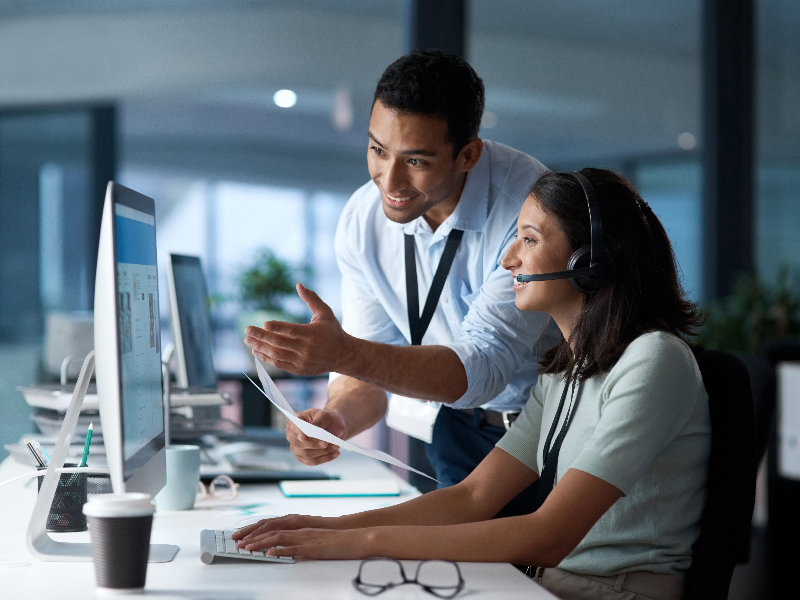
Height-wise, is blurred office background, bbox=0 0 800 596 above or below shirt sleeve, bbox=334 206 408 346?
above

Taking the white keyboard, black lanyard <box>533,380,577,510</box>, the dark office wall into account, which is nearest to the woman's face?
black lanyard <box>533,380,577,510</box>

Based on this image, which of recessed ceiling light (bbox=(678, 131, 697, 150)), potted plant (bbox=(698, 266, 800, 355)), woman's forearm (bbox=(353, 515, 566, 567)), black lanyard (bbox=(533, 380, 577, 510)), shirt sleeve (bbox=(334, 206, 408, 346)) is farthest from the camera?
recessed ceiling light (bbox=(678, 131, 697, 150))

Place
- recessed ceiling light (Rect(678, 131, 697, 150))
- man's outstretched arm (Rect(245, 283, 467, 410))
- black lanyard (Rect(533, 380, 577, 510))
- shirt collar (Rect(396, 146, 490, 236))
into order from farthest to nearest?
recessed ceiling light (Rect(678, 131, 697, 150)) < shirt collar (Rect(396, 146, 490, 236)) < black lanyard (Rect(533, 380, 577, 510)) < man's outstretched arm (Rect(245, 283, 467, 410))

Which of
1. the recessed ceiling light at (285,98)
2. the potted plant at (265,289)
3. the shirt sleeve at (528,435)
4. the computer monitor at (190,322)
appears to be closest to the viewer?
the shirt sleeve at (528,435)

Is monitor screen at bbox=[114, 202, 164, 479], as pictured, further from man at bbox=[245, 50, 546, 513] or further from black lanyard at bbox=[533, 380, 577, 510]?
black lanyard at bbox=[533, 380, 577, 510]

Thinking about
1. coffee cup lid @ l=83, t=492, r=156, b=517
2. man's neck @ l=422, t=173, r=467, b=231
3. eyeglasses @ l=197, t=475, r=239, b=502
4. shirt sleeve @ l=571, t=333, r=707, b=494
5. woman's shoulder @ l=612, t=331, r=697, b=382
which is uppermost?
man's neck @ l=422, t=173, r=467, b=231

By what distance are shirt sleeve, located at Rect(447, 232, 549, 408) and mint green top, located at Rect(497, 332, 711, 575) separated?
1.42 feet

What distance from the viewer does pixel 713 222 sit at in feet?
15.9

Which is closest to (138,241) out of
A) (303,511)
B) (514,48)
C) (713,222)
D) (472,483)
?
(303,511)

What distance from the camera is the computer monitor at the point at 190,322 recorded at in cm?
213

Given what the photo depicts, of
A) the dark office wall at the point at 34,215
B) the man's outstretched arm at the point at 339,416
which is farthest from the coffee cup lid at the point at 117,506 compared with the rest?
the dark office wall at the point at 34,215

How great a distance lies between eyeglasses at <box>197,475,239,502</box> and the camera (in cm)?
178

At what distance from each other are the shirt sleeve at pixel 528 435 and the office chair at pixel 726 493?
351 millimetres

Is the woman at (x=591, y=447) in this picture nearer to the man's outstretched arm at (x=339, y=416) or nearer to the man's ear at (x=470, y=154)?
the man's outstretched arm at (x=339, y=416)
